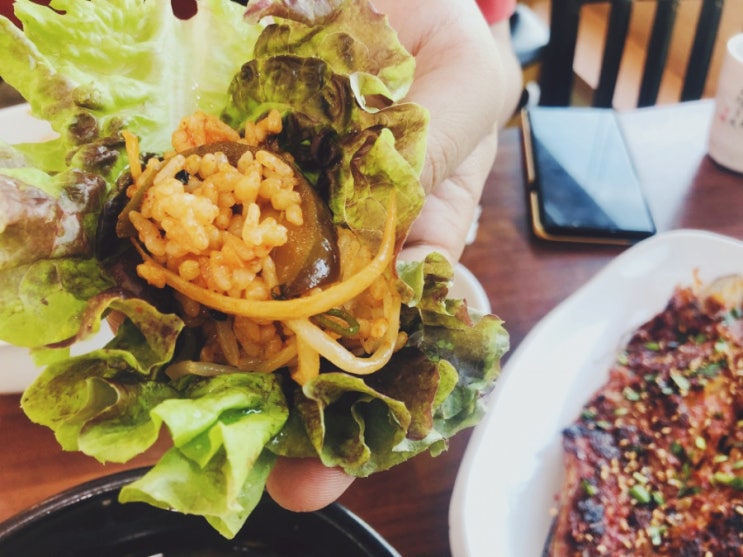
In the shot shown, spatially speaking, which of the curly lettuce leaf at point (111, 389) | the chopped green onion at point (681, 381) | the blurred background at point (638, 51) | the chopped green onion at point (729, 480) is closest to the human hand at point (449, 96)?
the curly lettuce leaf at point (111, 389)

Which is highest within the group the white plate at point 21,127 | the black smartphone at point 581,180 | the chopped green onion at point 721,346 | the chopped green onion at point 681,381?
the white plate at point 21,127

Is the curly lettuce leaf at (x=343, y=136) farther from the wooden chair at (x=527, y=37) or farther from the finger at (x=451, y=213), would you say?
the wooden chair at (x=527, y=37)

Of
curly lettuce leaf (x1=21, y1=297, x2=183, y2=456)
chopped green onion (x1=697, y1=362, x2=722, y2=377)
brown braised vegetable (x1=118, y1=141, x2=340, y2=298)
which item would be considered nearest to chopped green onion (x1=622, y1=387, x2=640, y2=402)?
chopped green onion (x1=697, y1=362, x2=722, y2=377)

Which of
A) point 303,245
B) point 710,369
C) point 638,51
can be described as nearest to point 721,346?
point 710,369

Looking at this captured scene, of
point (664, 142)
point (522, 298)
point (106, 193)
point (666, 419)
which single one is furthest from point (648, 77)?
point (106, 193)

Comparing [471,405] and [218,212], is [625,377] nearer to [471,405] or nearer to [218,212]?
[471,405]

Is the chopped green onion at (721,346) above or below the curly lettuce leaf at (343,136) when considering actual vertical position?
below

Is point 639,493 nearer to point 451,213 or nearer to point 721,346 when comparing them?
point 721,346

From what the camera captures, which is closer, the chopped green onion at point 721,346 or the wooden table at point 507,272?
the wooden table at point 507,272
